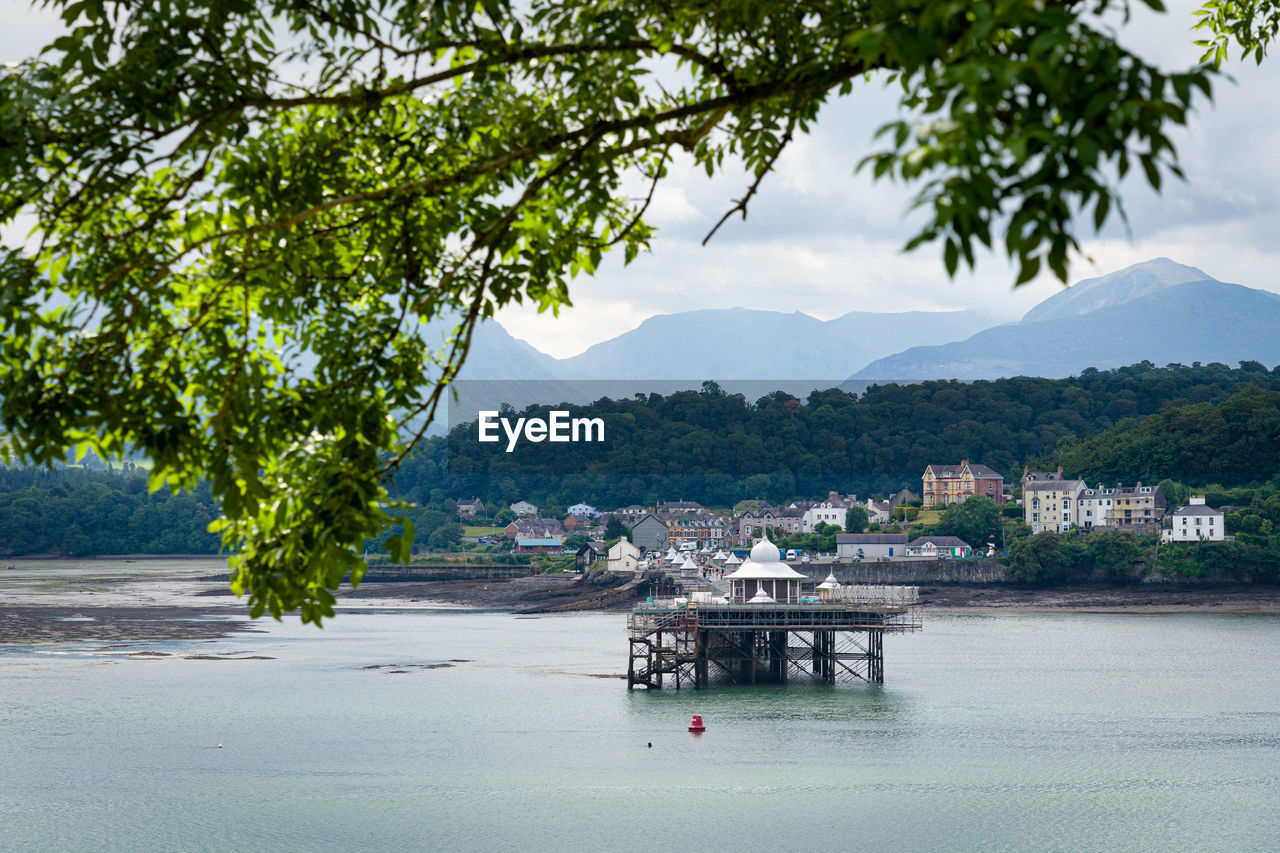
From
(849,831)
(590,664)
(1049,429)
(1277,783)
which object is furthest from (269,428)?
(1049,429)

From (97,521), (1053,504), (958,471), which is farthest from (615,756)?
(97,521)

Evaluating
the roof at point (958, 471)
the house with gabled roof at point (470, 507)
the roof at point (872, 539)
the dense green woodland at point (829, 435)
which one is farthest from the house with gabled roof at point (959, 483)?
the house with gabled roof at point (470, 507)

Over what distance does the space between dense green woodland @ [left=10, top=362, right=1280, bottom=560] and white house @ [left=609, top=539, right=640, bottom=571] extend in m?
21.4

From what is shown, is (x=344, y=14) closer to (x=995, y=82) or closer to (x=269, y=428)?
(x=269, y=428)

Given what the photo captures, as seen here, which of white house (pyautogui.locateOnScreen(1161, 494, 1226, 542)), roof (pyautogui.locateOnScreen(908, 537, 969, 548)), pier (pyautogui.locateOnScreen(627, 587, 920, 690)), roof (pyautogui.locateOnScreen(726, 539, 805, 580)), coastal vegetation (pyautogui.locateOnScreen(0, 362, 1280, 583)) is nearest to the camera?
pier (pyautogui.locateOnScreen(627, 587, 920, 690))

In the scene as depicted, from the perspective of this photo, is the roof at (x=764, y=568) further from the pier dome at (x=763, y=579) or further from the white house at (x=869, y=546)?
the white house at (x=869, y=546)

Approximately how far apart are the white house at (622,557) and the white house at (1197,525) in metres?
36.3

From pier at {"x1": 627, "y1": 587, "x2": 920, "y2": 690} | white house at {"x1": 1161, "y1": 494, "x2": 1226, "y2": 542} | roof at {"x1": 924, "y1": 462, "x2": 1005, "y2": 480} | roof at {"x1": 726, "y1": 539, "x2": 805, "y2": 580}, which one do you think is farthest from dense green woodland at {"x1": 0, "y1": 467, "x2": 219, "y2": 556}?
white house at {"x1": 1161, "y1": 494, "x2": 1226, "y2": 542}

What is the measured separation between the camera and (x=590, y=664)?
46.6 metres

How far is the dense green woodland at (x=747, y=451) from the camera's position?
11025 centimetres

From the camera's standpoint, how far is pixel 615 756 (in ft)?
93.7

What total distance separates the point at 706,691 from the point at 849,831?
61.1ft

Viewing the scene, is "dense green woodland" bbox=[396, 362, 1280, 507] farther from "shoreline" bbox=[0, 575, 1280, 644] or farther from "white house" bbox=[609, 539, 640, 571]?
"shoreline" bbox=[0, 575, 1280, 644]

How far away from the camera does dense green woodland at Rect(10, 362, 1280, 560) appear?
110250mm
